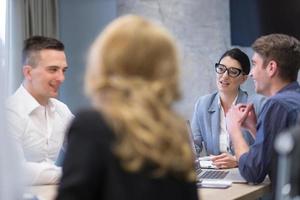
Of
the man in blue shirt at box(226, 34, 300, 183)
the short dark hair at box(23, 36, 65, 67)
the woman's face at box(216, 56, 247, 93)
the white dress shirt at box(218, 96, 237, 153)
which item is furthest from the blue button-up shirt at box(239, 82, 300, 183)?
the short dark hair at box(23, 36, 65, 67)

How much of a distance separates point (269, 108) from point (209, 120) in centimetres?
108

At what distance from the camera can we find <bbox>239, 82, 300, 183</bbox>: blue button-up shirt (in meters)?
2.49

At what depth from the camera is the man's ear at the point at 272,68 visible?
106 inches

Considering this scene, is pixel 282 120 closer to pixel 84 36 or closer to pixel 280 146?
pixel 280 146

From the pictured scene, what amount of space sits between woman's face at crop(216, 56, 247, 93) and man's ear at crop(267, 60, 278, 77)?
2.73 feet

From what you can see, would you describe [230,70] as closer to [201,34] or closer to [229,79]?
[229,79]

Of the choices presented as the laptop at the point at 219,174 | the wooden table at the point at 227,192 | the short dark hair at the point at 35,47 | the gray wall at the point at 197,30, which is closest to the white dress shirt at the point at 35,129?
the short dark hair at the point at 35,47

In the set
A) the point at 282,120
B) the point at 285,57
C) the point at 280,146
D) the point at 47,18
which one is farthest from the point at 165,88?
the point at 47,18

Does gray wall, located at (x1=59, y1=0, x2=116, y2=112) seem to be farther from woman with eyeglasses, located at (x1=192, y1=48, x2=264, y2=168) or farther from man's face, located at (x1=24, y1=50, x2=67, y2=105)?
man's face, located at (x1=24, y1=50, x2=67, y2=105)

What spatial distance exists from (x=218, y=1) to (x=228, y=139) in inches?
63.2

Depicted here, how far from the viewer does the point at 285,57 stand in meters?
2.69

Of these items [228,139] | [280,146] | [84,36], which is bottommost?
[228,139]

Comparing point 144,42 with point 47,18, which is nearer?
point 144,42

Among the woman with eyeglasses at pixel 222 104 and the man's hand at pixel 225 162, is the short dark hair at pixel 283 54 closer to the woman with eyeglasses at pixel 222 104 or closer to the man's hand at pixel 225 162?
the man's hand at pixel 225 162
